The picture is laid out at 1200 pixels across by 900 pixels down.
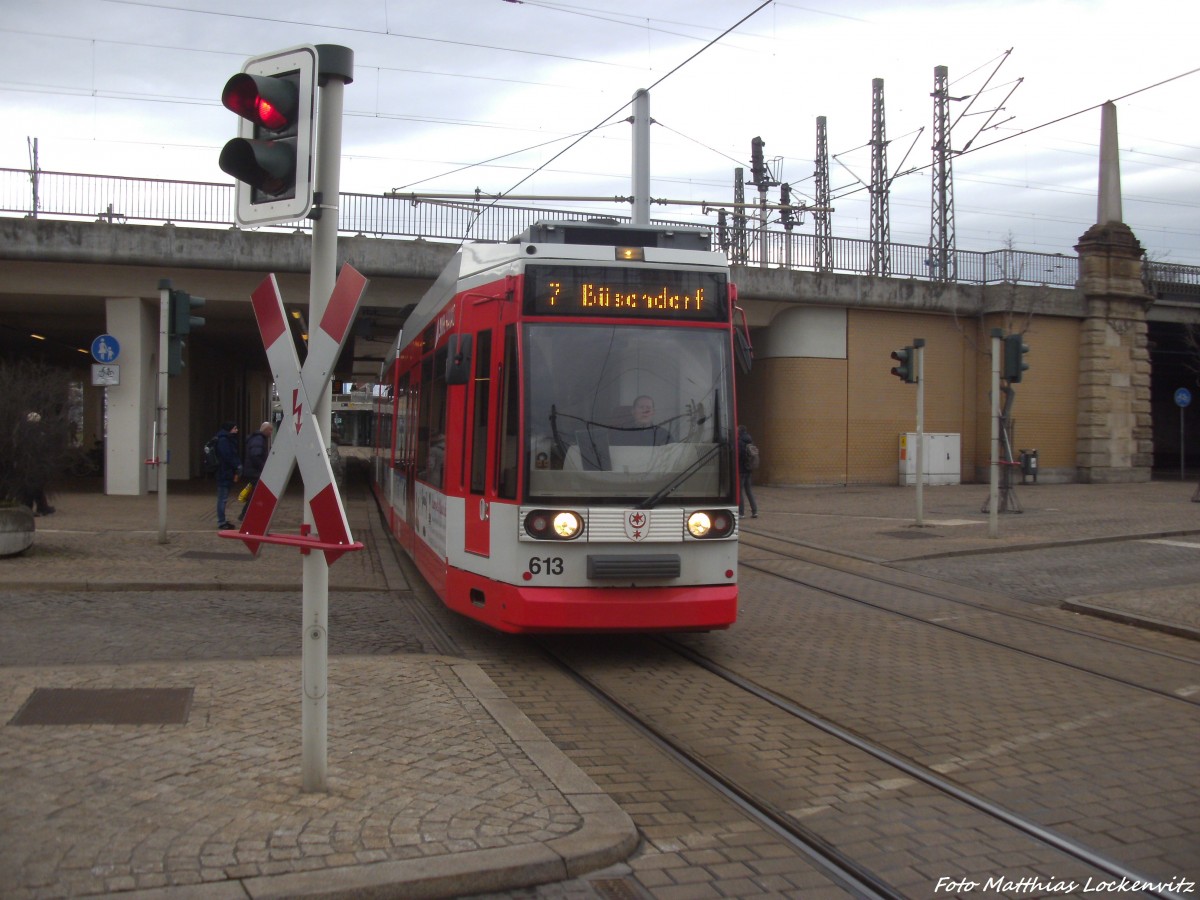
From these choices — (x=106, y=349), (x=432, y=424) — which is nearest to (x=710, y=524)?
(x=432, y=424)

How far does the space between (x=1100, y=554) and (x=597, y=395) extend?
33.2 feet

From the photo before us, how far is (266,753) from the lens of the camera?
219 inches

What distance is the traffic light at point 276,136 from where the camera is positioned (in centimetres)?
487

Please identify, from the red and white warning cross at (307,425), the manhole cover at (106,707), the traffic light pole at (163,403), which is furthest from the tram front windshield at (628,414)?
the traffic light pole at (163,403)

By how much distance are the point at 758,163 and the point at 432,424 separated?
23.6 m

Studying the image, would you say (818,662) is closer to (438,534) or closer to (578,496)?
(578,496)

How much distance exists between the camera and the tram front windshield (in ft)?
26.6

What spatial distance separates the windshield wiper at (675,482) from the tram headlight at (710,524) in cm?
25

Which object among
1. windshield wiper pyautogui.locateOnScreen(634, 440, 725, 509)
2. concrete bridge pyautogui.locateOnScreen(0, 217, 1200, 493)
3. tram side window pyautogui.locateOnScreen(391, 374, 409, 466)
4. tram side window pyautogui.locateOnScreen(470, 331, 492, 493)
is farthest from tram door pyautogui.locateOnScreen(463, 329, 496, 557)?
concrete bridge pyautogui.locateOnScreen(0, 217, 1200, 493)

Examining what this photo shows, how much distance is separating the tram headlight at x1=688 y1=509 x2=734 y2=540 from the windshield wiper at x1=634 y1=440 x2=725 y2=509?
0.82ft

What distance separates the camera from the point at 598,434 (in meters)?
8.16

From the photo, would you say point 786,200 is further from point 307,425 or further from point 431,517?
point 307,425

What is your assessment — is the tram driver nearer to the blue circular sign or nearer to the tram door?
the tram door

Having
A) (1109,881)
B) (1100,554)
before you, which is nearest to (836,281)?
(1100,554)
